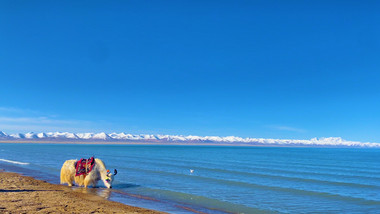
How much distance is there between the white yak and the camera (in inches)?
682

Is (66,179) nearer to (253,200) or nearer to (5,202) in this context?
(5,202)

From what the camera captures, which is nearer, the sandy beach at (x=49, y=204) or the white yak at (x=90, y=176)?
the sandy beach at (x=49, y=204)

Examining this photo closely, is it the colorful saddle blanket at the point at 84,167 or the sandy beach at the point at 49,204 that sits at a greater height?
the colorful saddle blanket at the point at 84,167

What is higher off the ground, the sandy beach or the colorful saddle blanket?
the colorful saddle blanket

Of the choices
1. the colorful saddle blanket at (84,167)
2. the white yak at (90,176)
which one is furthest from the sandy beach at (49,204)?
the colorful saddle blanket at (84,167)

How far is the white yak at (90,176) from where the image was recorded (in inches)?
682

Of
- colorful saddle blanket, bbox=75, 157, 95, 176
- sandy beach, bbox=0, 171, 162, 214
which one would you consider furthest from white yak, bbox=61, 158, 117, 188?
sandy beach, bbox=0, 171, 162, 214

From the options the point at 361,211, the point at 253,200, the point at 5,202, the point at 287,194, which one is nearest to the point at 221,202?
the point at 253,200

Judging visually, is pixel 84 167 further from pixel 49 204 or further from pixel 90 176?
pixel 49 204

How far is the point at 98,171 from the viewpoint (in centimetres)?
1764

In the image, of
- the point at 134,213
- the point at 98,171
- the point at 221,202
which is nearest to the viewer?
the point at 134,213

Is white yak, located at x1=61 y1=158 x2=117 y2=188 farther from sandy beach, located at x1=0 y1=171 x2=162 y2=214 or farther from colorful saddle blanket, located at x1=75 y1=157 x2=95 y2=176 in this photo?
sandy beach, located at x1=0 y1=171 x2=162 y2=214

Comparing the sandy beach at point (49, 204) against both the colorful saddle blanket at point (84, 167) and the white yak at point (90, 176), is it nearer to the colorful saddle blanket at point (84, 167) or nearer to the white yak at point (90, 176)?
the white yak at point (90, 176)

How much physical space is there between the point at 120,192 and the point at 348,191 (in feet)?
46.2
